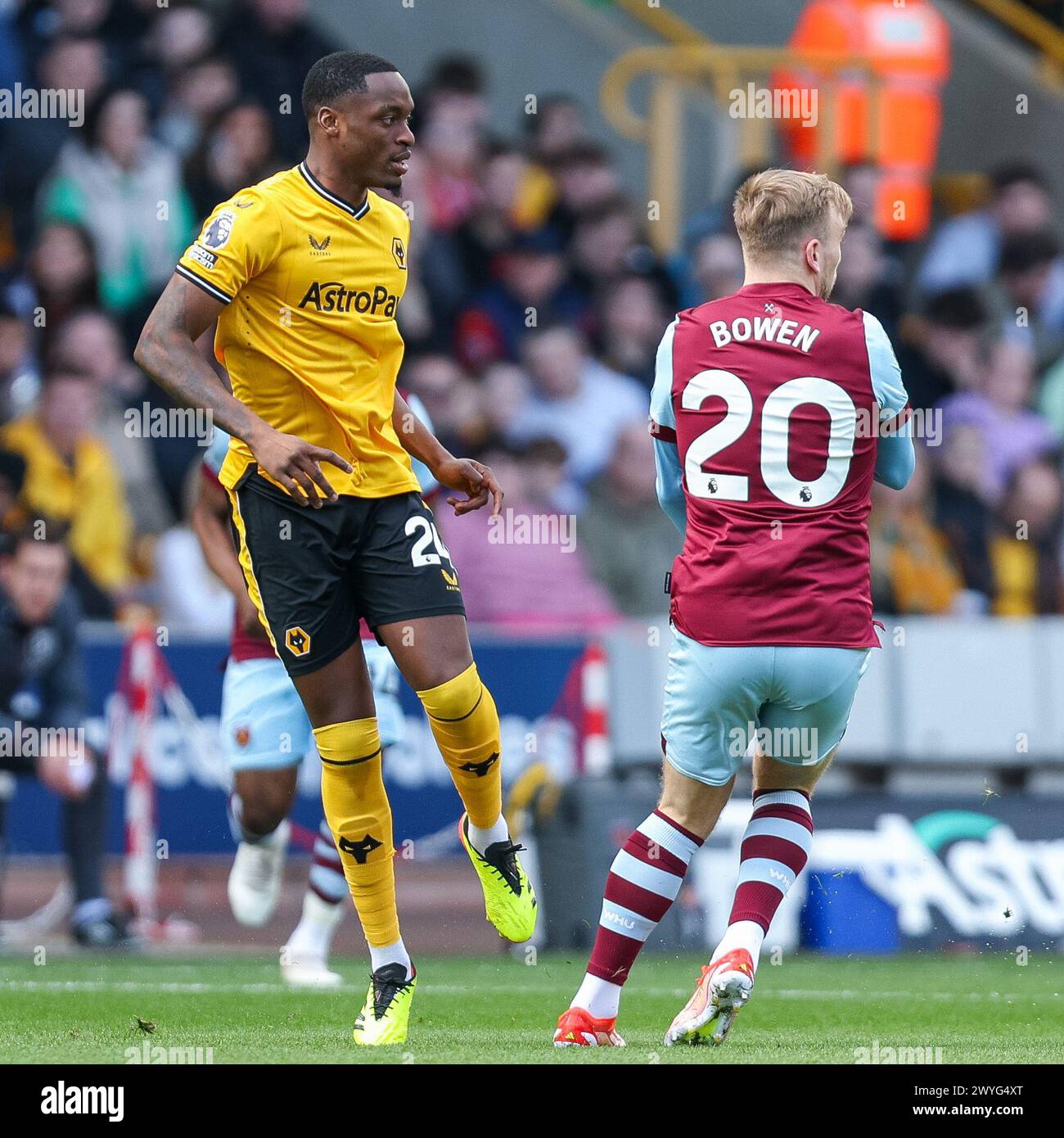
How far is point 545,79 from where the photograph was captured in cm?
1636

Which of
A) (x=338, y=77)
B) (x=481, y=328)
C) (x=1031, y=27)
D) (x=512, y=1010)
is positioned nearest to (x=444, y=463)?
(x=338, y=77)

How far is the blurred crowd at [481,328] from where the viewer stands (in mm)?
12359

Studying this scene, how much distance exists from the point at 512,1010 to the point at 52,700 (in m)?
4.06

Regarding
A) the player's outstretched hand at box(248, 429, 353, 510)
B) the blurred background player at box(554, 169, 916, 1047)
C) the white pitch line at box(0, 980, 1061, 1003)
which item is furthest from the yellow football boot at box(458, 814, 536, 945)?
the white pitch line at box(0, 980, 1061, 1003)

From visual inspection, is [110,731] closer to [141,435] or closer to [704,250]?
[141,435]

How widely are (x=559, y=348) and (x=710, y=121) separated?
3362 mm

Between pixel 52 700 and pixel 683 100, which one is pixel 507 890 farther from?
pixel 683 100

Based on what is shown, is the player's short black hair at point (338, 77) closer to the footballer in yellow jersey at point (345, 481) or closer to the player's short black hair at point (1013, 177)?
the footballer in yellow jersey at point (345, 481)

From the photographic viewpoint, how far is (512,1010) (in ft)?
23.0

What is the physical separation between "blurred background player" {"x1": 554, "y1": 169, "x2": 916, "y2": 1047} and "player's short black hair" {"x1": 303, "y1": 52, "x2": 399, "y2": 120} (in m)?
1.06

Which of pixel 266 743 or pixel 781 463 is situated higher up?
pixel 781 463

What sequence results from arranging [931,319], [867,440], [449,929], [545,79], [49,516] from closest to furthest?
[867,440] → [449,929] → [49,516] → [931,319] → [545,79]

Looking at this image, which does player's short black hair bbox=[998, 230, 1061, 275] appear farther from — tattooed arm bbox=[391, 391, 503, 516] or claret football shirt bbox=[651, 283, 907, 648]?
claret football shirt bbox=[651, 283, 907, 648]
